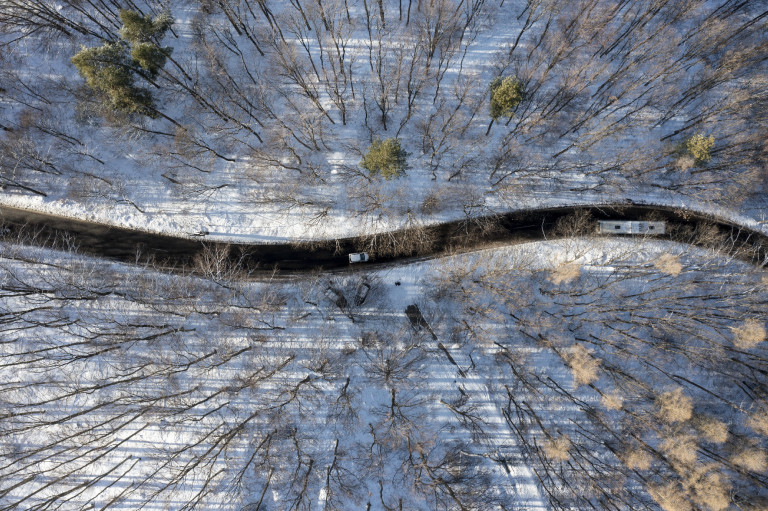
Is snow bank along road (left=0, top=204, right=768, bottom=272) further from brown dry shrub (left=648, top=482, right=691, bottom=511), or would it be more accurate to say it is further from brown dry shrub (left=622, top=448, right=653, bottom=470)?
brown dry shrub (left=648, top=482, right=691, bottom=511)

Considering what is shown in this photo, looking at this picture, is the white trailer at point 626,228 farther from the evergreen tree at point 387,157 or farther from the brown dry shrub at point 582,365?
the evergreen tree at point 387,157

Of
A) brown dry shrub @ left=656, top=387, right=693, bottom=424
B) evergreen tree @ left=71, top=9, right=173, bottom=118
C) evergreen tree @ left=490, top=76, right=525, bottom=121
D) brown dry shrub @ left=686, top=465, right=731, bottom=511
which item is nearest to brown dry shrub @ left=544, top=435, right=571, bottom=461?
brown dry shrub @ left=656, top=387, right=693, bottom=424

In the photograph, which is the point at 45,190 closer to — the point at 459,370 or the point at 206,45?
the point at 206,45

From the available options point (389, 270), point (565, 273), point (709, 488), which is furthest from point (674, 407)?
point (389, 270)

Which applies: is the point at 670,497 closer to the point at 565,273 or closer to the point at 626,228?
the point at 565,273

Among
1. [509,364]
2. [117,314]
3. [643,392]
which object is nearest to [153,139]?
[117,314]

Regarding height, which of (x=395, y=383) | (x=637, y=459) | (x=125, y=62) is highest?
(x=125, y=62)

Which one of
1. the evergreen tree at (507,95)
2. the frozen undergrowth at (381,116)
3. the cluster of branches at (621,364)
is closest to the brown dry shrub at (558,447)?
the cluster of branches at (621,364)
